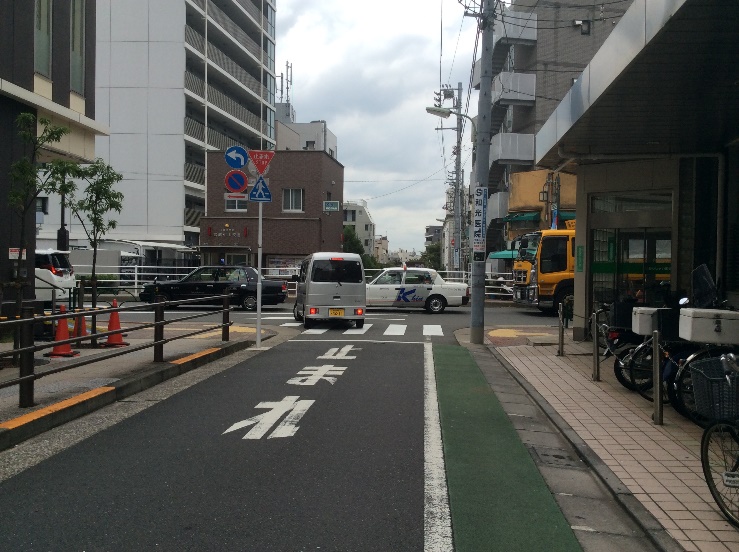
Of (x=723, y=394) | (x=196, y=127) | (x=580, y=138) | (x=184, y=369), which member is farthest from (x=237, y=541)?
(x=196, y=127)

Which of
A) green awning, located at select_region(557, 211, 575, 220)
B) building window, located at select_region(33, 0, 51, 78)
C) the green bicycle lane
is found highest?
building window, located at select_region(33, 0, 51, 78)

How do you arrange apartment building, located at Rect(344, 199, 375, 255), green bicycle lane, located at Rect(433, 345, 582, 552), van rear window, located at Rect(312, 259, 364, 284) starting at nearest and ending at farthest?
1. green bicycle lane, located at Rect(433, 345, 582, 552)
2. van rear window, located at Rect(312, 259, 364, 284)
3. apartment building, located at Rect(344, 199, 375, 255)

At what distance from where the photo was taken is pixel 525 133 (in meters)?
38.9

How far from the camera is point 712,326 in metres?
6.52

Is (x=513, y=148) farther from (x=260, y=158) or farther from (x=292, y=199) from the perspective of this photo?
(x=260, y=158)

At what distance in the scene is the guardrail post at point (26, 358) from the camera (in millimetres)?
6980

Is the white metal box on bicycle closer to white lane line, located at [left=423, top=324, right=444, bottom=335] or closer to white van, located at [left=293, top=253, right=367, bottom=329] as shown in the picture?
white lane line, located at [left=423, top=324, right=444, bottom=335]

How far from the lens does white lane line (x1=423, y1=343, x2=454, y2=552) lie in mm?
4320

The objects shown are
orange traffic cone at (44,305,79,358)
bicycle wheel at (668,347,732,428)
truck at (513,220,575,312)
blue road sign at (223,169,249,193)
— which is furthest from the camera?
truck at (513,220,575,312)

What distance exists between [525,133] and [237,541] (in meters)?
37.1

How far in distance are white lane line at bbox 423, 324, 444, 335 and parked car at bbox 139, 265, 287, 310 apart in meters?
6.87

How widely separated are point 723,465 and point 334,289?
1430 centimetres

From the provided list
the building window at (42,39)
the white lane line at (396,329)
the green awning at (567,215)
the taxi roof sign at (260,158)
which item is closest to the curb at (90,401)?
the taxi roof sign at (260,158)

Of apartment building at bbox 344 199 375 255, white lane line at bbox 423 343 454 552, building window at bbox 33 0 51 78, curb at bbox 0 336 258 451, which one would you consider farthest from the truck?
apartment building at bbox 344 199 375 255
